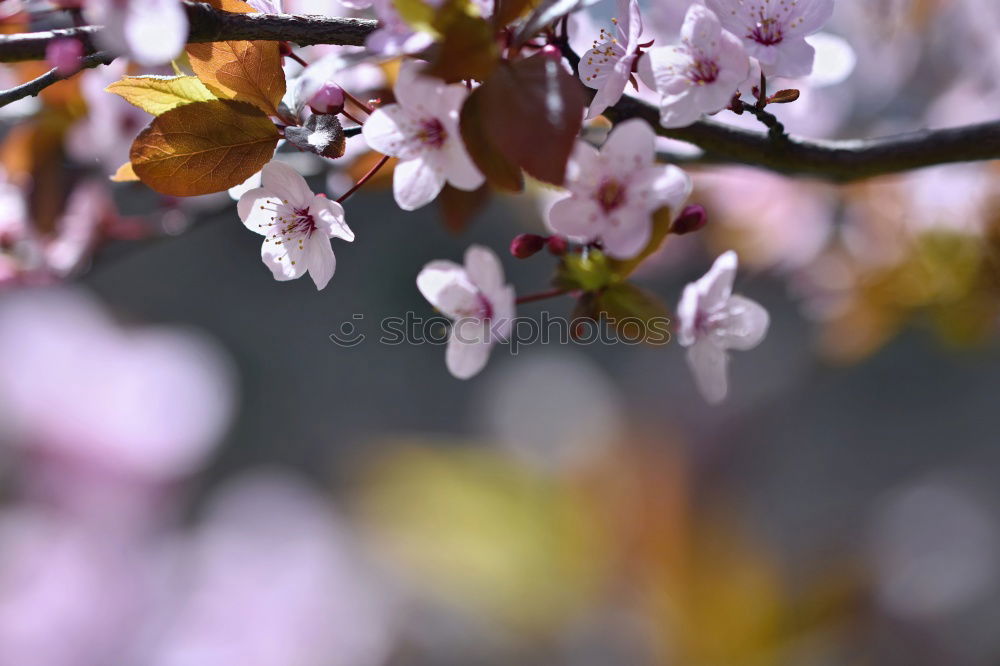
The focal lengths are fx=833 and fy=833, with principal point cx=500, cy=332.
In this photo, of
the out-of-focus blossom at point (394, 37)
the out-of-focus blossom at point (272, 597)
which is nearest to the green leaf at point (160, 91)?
the out-of-focus blossom at point (394, 37)

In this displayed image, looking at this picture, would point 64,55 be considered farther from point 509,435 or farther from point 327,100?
point 509,435

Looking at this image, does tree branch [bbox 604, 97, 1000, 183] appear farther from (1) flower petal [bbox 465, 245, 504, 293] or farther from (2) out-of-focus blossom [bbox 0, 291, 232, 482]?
(2) out-of-focus blossom [bbox 0, 291, 232, 482]

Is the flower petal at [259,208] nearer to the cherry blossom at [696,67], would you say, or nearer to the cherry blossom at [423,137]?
the cherry blossom at [423,137]

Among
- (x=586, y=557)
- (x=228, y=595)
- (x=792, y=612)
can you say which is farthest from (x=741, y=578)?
(x=228, y=595)

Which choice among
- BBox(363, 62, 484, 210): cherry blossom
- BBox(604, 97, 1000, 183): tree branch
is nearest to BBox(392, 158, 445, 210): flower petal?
BBox(363, 62, 484, 210): cherry blossom

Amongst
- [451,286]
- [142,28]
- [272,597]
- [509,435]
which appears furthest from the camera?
[509,435]

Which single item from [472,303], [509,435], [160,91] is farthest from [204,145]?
[509,435]

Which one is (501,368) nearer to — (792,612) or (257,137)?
(792,612)
